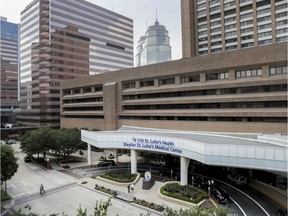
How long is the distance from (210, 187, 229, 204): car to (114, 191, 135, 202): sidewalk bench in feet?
30.8

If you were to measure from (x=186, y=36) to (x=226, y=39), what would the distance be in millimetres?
12812

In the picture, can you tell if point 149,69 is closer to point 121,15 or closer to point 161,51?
point 121,15

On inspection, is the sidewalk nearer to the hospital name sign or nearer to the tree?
the hospital name sign

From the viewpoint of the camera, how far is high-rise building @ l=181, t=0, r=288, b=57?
63.8 m

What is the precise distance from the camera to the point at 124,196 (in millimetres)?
30047

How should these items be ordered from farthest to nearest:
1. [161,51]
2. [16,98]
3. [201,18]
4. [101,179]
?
1. [161,51]
2. [16,98]
3. [201,18]
4. [101,179]

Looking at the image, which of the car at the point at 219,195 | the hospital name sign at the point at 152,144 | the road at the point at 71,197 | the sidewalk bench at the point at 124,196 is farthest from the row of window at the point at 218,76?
the sidewalk bench at the point at 124,196

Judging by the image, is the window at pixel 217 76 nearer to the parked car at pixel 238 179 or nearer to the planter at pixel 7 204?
the parked car at pixel 238 179

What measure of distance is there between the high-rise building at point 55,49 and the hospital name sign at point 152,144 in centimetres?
6417

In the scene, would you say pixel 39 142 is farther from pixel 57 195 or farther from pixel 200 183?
pixel 200 183

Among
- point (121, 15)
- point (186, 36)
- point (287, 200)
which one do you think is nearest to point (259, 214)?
point (287, 200)

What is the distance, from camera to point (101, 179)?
3766 centimetres

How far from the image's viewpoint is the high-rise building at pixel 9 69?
133 meters

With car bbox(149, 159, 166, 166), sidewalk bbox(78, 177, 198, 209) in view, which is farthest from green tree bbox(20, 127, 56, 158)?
car bbox(149, 159, 166, 166)
